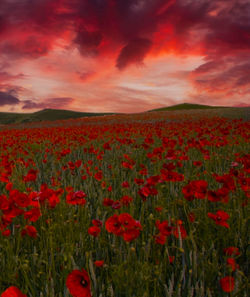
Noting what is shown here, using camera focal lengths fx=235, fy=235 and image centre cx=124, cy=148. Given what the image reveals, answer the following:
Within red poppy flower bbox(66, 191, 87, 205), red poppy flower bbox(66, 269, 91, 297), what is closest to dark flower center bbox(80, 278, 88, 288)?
red poppy flower bbox(66, 269, 91, 297)

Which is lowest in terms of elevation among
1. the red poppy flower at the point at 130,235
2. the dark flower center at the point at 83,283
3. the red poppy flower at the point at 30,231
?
the red poppy flower at the point at 30,231

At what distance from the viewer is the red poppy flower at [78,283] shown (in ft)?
2.90

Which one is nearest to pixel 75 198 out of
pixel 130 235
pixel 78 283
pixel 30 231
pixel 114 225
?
pixel 30 231

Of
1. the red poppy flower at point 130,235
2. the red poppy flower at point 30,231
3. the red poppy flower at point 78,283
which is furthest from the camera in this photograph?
the red poppy flower at point 30,231

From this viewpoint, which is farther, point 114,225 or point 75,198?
point 75,198

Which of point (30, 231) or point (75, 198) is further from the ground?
point (75, 198)

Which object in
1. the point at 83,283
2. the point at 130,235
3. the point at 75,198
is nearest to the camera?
the point at 83,283

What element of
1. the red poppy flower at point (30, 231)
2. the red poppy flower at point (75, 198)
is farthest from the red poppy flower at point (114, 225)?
the red poppy flower at point (30, 231)

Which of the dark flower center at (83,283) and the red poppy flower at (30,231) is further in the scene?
the red poppy flower at (30,231)

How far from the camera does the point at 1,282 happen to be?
1451mm

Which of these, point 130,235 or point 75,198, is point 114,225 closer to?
point 130,235

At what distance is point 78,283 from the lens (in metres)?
0.91

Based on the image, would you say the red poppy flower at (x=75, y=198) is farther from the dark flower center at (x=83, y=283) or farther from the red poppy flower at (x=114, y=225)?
the dark flower center at (x=83, y=283)

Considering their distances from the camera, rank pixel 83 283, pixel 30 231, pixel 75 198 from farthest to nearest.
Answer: pixel 75 198 < pixel 30 231 < pixel 83 283
